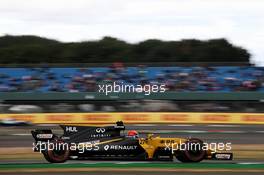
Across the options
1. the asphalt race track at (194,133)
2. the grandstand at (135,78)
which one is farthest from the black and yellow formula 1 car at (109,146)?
the grandstand at (135,78)

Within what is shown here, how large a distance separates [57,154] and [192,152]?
10.2 feet

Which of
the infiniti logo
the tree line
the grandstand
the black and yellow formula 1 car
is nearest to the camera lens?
the black and yellow formula 1 car

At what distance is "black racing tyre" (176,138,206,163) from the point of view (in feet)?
36.8

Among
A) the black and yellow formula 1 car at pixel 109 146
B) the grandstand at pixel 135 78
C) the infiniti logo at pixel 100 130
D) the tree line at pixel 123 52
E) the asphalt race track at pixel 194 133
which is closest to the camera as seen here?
the black and yellow formula 1 car at pixel 109 146

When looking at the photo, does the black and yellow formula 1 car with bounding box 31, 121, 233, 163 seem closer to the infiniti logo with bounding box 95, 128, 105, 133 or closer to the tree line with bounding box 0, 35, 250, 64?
the infiniti logo with bounding box 95, 128, 105, 133

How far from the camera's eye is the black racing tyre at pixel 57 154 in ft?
36.9

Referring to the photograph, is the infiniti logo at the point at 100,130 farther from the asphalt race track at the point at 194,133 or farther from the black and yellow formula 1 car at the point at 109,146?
the asphalt race track at the point at 194,133

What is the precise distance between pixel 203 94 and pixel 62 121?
25.8ft

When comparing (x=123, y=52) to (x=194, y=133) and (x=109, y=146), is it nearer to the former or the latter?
(x=194, y=133)

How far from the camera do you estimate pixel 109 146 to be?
11.2 metres

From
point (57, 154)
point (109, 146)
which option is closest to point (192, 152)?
point (109, 146)

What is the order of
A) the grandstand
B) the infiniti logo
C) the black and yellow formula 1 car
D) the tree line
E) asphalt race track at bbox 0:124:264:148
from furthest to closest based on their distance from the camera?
the tree line < the grandstand < asphalt race track at bbox 0:124:264:148 < the infiniti logo < the black and yellow formula 1 car

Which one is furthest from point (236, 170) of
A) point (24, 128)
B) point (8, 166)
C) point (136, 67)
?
point (136, 67)

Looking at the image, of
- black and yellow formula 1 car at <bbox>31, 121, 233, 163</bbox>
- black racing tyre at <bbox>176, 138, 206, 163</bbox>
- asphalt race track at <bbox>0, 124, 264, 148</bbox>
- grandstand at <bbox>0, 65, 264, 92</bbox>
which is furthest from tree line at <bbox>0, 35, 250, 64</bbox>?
black and yellow formula 1 car at <bbox>31, 121, 233, 163</bbox>
